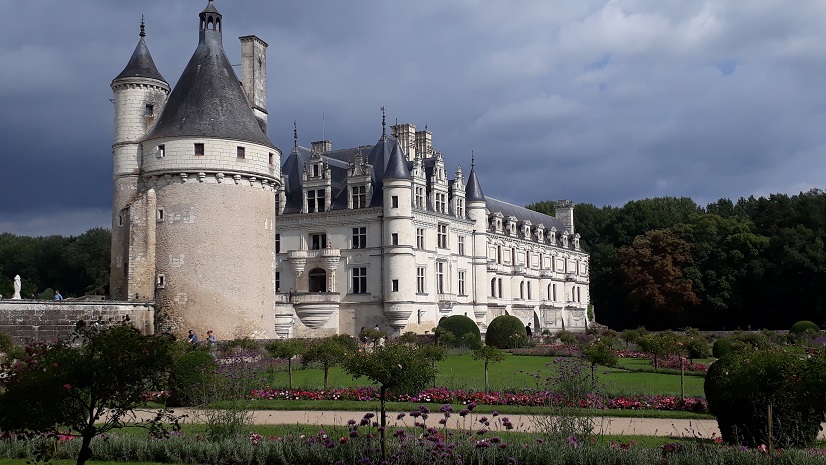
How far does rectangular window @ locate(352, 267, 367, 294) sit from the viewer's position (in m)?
39.7

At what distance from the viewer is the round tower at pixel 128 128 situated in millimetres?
30469

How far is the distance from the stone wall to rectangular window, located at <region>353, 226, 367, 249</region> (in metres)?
14.1

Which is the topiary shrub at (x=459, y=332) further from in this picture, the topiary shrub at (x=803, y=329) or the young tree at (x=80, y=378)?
the young tree at (x=80, y=378)

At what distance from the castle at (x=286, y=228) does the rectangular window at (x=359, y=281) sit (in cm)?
6

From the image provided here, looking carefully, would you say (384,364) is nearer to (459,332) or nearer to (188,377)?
(188,377)

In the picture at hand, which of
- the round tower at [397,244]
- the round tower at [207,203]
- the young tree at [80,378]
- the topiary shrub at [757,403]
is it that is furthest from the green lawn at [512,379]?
the round tower at [397,244]

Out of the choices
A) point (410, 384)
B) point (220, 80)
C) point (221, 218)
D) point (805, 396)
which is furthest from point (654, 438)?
point (220, 80)

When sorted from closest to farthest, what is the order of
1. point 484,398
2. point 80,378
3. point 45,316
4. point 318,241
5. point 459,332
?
point 80,378, point 484,398, point 45,316, point 459,332, point 318,241

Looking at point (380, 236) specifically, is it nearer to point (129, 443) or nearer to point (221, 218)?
point (221, 218)

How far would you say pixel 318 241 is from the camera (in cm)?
4125

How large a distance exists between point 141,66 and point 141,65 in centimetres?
7

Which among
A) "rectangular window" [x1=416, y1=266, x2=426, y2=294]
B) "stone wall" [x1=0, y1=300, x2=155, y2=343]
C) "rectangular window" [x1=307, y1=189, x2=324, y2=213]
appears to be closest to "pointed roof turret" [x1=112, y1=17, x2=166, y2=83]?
"stone wall" [x1=0, y1=300, x2=155, y2=343]

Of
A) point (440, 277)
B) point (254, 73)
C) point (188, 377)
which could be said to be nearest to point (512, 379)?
point (188, 377)

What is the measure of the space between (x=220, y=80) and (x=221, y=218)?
482 cm
